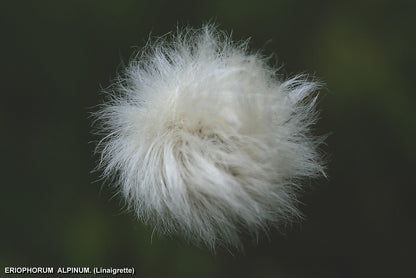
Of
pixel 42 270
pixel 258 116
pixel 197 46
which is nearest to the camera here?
pixel 258 116

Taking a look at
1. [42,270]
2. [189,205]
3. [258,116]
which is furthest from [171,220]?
[42,270]

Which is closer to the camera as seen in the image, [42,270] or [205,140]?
[205,140]

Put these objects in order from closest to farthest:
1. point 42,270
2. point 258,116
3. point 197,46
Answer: point 258,116, point 197,46, point 42,270

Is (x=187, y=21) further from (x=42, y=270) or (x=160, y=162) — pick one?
(x=42, y=270)

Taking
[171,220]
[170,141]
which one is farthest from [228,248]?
[170,141]

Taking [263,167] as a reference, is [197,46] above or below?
above

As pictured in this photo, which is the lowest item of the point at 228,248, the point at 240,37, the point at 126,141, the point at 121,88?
the point at 228,248
